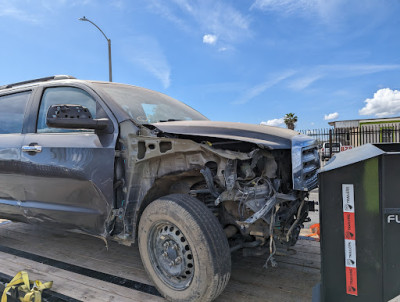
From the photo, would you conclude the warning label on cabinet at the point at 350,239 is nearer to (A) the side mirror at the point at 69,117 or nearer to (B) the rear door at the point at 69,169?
(B) the rear door at the point at 69,169

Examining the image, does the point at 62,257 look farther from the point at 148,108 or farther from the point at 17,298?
the point at 148,108

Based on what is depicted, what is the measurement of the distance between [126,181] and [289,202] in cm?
139

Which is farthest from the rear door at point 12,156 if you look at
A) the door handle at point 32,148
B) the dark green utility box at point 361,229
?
the dark green utility box at point 361,229

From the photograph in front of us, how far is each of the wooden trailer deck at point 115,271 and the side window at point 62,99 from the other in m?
1.44

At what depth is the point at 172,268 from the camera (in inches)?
85.6

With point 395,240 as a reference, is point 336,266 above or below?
below

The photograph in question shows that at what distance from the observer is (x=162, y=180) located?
244 centimetres

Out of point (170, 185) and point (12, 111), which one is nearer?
point (170, 185)

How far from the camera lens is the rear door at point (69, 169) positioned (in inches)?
97.1

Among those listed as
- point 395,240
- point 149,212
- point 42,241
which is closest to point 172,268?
point 149,212

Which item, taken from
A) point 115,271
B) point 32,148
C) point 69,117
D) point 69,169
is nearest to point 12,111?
point 32,148

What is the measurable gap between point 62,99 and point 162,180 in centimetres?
147

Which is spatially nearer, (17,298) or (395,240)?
(395,240)

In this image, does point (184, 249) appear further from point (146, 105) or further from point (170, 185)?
point (146, 105)
